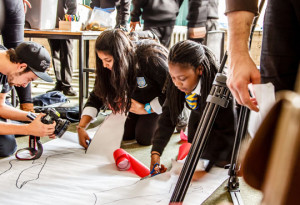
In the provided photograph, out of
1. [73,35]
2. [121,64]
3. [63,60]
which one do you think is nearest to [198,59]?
[121,64]

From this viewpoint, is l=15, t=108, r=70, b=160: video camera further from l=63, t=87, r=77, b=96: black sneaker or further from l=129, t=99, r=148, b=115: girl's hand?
l=63, t=87, r=77, b=96: black sneaker

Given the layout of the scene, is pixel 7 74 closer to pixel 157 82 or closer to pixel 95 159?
pixel 95 159

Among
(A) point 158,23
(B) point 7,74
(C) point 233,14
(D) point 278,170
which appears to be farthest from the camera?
(A) point 158,23

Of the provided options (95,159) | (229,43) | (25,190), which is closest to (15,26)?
(95,159)

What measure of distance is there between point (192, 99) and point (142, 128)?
55 cm

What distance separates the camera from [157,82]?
1.67 metres

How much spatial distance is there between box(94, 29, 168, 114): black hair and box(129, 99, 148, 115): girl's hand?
3.2 inches

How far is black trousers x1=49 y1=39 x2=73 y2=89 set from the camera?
2.88 metres

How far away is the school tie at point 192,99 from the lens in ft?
4.25

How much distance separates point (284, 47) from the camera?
1.87 feet

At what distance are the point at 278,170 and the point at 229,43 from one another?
0.51m

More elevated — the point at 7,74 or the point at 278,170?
the point at 278,170

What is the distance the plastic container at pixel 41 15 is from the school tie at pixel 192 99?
1.45 metres

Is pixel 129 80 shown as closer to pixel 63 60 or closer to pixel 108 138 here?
pixel 108 138
